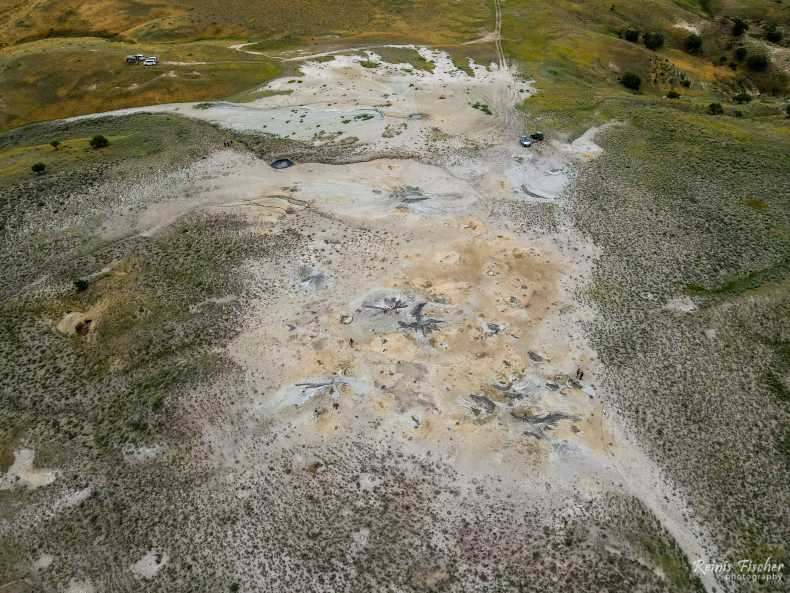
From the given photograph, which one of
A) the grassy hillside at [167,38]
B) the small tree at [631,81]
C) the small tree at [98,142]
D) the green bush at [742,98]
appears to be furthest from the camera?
the small tree at [631,81]

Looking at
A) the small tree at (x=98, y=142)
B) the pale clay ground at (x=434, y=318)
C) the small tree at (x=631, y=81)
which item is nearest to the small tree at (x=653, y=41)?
the small tree at (x=631, y=81)

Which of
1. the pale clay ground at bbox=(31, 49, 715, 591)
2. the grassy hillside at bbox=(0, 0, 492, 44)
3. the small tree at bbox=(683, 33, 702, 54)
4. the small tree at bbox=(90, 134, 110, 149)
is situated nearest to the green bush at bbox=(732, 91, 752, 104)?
the small tree at bbox=(683, 33, 702, 54)

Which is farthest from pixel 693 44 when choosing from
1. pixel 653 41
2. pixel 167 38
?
pixel 167 38

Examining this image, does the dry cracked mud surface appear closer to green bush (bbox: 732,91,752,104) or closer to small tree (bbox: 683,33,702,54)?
green bush (bbox: 732,91,752,104)

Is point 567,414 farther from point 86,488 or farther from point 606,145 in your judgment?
point 606,145

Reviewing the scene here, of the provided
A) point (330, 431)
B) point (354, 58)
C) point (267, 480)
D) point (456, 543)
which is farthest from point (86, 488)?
point (354, 58)

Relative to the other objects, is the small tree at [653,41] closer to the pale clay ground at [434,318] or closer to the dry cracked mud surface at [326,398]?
the pale clay ground at [434,318]

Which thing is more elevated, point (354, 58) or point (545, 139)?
point (354, 58)
